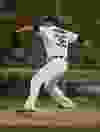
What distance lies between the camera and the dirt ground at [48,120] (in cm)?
100

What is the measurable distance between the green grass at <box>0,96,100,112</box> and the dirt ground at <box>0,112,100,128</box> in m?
0.02

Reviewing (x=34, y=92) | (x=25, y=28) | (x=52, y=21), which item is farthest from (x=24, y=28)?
(x=34, y=92)

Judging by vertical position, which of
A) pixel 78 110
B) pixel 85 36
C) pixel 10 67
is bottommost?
pixel 78 110

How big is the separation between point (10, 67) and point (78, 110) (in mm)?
297

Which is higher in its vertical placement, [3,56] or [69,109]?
[3,56]

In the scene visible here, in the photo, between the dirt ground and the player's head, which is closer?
the dirt ground

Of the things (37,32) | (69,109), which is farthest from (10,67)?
(69,109)

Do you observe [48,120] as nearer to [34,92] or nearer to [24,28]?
[34,92]

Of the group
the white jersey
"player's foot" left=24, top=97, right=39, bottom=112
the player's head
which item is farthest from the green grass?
the player's head

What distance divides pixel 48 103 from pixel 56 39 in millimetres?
242

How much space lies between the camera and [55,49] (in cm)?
108

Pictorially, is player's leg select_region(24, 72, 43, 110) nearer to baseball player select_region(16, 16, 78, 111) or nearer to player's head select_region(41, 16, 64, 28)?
baseball player select_region(16, 16, 78, 111)

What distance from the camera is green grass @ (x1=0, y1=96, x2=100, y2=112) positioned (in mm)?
1061

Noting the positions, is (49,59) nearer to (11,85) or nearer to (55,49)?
(55,49)
